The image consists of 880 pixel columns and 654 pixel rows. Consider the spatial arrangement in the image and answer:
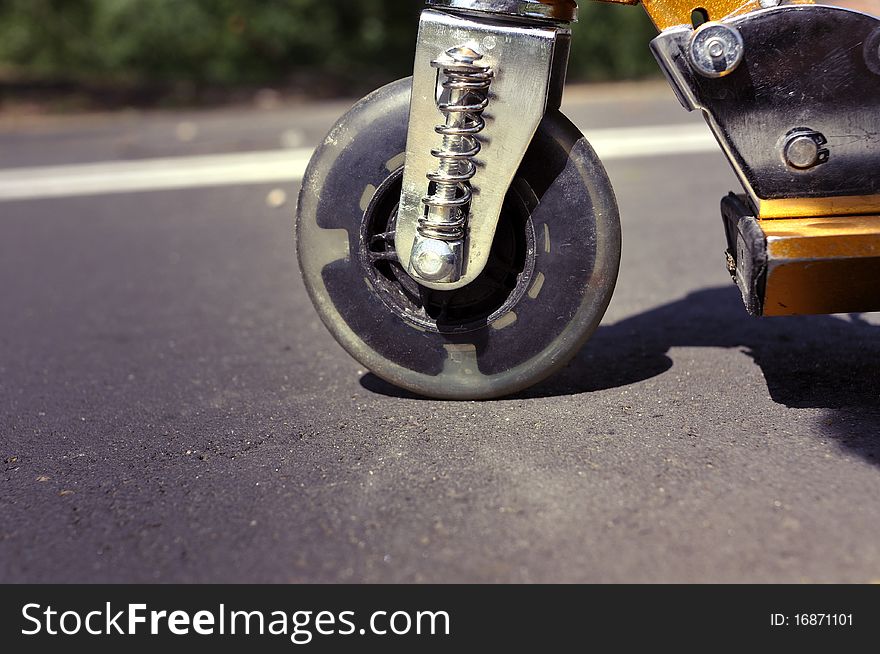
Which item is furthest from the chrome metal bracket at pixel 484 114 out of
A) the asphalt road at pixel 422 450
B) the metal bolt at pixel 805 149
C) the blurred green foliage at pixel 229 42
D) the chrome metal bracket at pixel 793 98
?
the blurred green foliage at pixel 229 42

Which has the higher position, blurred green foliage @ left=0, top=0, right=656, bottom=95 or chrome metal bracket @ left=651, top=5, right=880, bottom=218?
chrome metal bracket @ left=651, top=5, right=880, bottom=218

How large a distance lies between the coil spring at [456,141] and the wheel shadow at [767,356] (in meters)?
0.65

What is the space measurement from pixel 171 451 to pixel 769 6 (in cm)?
210

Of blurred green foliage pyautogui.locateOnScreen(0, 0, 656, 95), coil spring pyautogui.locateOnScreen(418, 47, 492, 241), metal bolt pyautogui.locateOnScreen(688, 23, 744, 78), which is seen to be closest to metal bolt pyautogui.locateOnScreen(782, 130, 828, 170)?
metal bolt pyautogui.locateOnScreen(688, 23, 744, 78)

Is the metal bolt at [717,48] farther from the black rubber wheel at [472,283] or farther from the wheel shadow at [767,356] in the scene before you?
the wheel shadow at [767,356]

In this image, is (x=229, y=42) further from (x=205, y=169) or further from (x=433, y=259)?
(x=433, y=259)

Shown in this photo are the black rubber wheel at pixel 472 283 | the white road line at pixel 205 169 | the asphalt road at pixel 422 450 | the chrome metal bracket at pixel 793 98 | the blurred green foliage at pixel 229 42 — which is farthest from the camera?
the blurred green foliage at pixel 229 42

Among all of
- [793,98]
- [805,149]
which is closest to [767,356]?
[805,149]

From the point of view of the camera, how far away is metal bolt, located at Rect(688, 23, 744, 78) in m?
2.72

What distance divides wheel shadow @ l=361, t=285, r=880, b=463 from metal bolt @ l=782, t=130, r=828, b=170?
0.72 m

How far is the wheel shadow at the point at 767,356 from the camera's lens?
3.06 m

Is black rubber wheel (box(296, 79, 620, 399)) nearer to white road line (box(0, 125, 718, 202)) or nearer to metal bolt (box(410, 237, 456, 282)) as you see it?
metal bolt (box(410, 237, 456, 282))

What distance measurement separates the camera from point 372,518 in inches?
96.7

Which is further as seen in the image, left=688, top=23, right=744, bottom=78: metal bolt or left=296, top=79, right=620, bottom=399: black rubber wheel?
left=296, top=79, right=620, bottom=399: black rubber wheel
